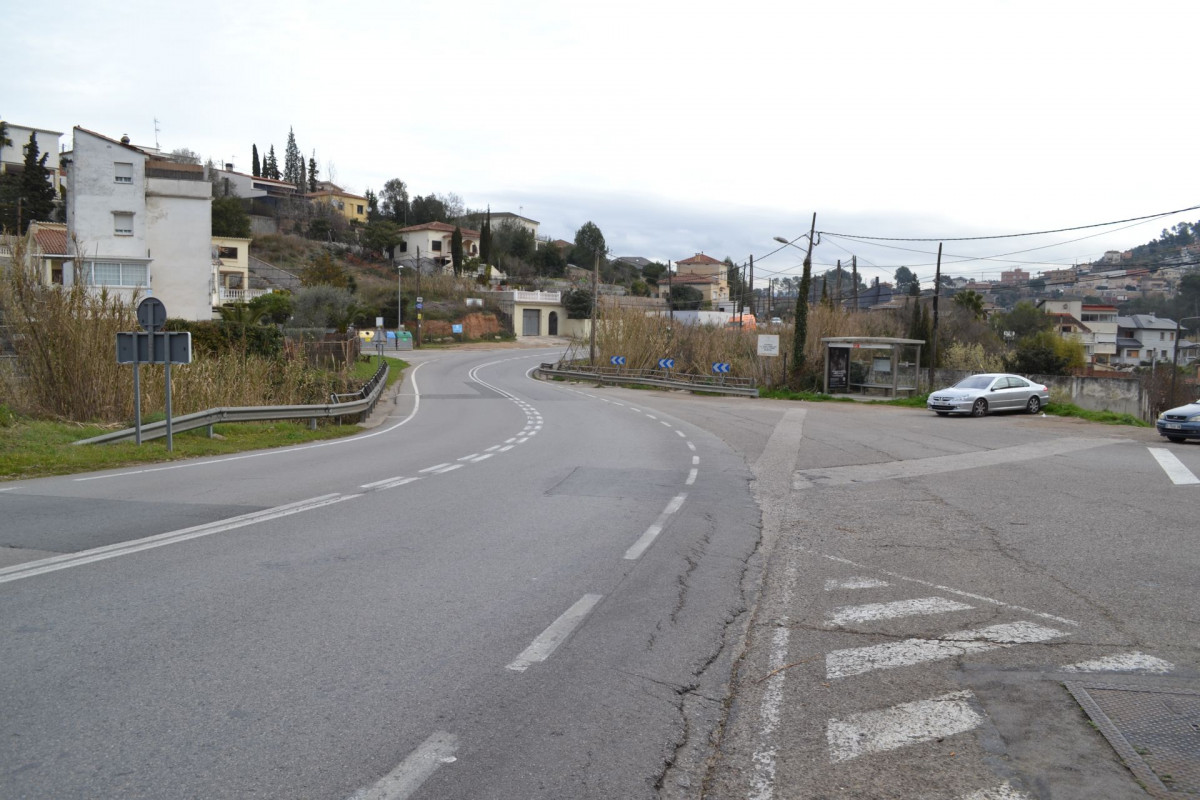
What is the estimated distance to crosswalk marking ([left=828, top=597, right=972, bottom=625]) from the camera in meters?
6.43

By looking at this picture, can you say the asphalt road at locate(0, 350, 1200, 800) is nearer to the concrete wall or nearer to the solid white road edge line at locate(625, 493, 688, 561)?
the solid white road edge line at locate(625, 493, 688, 561)

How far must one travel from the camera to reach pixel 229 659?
5.02 metres

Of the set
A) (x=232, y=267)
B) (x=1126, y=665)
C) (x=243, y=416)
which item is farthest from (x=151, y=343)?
(x=232, y=267)

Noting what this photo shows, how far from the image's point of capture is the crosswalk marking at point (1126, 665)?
5.23 m

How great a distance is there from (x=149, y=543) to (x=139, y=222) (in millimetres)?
49380

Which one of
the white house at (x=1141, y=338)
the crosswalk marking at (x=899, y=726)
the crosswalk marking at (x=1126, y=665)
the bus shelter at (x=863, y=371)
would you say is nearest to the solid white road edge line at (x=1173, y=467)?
the crosswalk marking at (x=1126, y=665)

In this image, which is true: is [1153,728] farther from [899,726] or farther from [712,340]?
[712,340]

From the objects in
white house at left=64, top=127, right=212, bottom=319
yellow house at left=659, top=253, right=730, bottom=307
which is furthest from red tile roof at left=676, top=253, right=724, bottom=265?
white house at left=64, top=127, right=212, bottom=319

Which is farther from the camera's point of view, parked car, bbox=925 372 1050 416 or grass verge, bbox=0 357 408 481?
parked car, bbox=925 372 1050 416

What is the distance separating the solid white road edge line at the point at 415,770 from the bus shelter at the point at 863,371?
36221 mm

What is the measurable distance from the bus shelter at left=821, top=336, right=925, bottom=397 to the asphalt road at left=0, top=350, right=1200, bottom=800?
88.8 ft

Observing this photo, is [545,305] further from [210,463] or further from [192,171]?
[210,463]

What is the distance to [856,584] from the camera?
7.44 meters

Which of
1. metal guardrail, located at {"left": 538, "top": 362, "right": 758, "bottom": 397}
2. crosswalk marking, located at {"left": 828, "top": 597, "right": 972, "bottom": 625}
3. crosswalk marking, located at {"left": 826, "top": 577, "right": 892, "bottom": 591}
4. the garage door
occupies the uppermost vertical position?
the garage door
